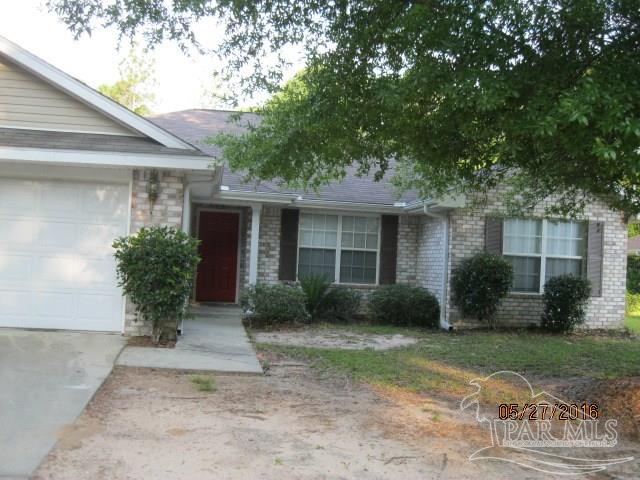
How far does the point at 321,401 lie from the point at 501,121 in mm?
3336

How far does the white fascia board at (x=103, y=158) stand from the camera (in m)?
8.34

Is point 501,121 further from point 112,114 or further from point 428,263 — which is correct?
point 428,263

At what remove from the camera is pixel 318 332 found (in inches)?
465

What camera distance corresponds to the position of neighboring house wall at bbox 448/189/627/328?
44.1 ft

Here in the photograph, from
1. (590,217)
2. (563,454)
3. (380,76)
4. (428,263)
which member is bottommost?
(563,454)

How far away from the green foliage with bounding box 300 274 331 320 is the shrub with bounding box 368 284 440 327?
1132 mm

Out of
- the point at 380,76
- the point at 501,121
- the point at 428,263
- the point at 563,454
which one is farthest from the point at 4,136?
the point at 428,263

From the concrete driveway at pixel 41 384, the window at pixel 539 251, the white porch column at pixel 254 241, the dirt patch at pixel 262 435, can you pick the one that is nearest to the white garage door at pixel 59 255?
the concrete driveway at pixel 41 384

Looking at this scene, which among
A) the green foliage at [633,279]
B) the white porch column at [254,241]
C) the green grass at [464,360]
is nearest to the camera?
the green grass at [464,360]

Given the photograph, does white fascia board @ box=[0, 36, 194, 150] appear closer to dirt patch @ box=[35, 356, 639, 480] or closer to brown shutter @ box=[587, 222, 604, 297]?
dirt patch @ box=[35, 356, 639, 480]

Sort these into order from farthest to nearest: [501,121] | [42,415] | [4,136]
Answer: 1. [4,136]
2. [501,121]
3. [42,415]

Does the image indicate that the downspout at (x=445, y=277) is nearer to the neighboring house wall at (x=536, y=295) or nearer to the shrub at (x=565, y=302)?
the neighboring house wall at (x=536, y=295)

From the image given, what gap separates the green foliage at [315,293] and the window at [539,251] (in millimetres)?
4087
